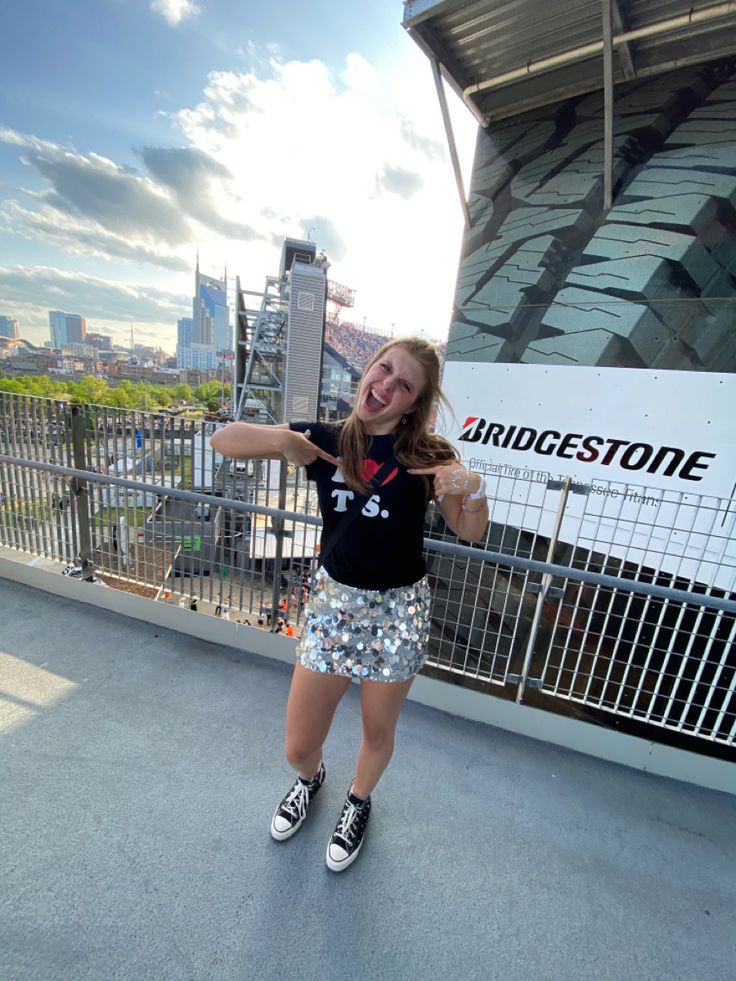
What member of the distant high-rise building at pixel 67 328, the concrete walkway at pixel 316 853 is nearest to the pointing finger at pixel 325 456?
the concrete walkway at pixel 316 853

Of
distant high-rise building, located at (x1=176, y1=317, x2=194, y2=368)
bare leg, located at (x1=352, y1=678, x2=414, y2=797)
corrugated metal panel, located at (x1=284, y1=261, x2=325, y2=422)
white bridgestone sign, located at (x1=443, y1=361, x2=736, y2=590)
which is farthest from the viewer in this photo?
distant high-rise building, located at (x1=176, y1=317, x2=194, y2=368)

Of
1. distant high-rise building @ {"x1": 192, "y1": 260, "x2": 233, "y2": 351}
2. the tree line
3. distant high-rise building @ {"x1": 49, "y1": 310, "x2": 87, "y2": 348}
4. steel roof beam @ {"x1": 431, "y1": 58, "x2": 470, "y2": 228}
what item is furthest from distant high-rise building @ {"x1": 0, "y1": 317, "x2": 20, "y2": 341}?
steel roof beam @ {"x1": 431, "y1": 58, "x2": 470, "y2": 228}

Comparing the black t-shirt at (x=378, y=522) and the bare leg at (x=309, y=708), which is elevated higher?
the black t-shirt at (x=378, y=522)

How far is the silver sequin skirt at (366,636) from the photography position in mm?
1168

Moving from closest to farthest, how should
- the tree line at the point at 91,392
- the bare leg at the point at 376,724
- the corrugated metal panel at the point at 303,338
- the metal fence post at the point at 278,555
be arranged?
1. the bare leg at the point at 376,724
2. the metal fence post at the point at 278,555
3. the tree line at the point at 91,392
4. the corrugated metal panel at the point at 303,338

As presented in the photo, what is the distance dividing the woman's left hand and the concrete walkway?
1.21 m

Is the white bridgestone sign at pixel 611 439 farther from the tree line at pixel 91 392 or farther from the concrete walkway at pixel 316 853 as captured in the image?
the tree line at pixel 91 392

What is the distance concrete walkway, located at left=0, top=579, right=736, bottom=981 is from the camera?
107 cm

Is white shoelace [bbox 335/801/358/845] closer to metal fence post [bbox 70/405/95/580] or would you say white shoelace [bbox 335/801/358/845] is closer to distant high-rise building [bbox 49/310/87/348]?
metal fence post [bbox 70/405/95/580]

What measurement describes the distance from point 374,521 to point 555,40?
4.83m

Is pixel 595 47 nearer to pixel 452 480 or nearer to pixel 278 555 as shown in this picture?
pixel 452 480

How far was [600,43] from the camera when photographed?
134 inches

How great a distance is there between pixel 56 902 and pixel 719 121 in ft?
19.3

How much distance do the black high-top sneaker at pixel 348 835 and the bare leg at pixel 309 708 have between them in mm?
232
